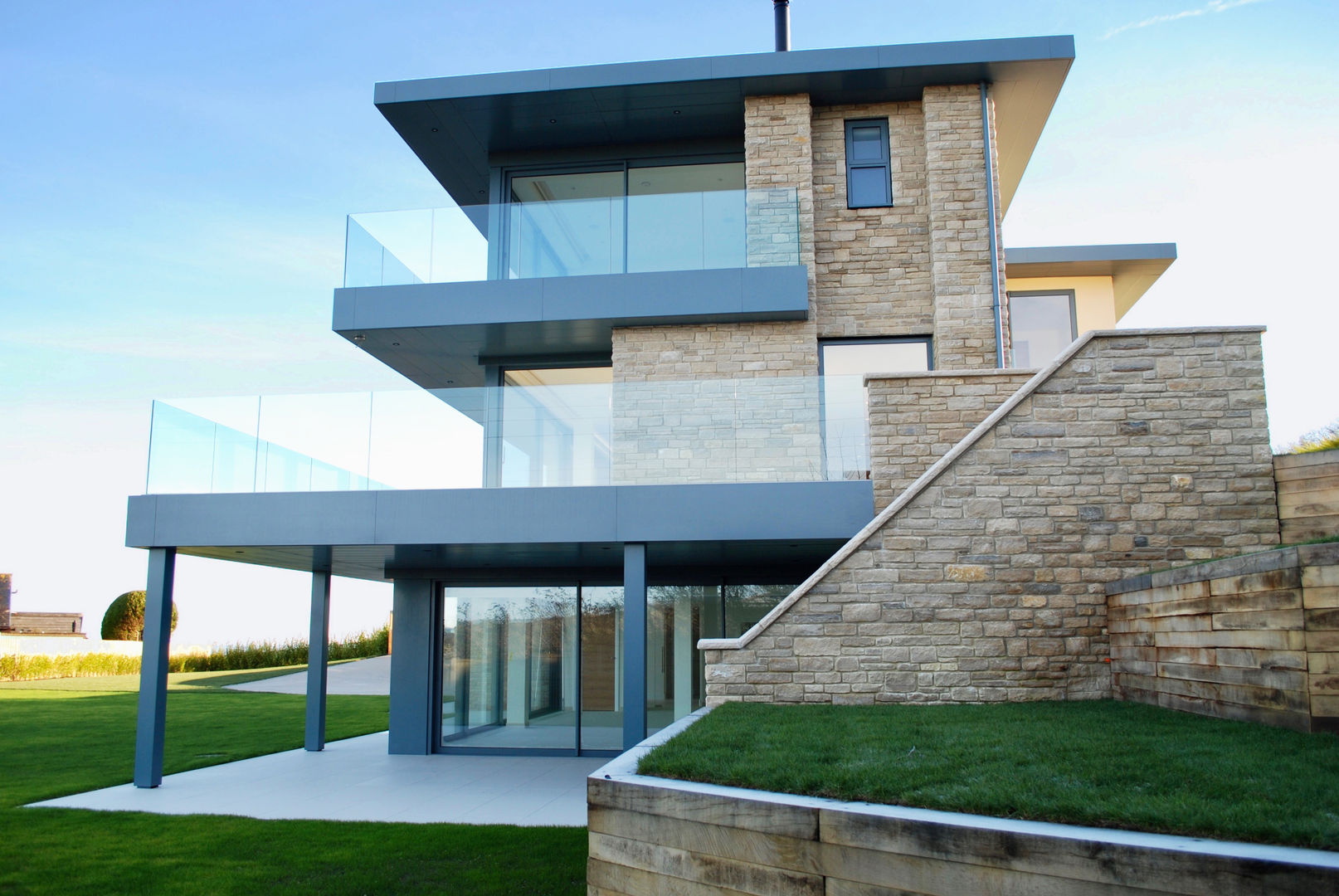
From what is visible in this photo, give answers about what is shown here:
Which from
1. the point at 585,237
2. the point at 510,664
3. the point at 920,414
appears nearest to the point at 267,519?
the point at 510,664

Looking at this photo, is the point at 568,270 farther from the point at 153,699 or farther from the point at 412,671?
the point at 153,699

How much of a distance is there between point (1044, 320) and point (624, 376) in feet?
27.7

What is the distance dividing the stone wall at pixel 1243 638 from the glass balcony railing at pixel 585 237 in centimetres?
729

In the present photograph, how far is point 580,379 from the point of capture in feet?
49.7

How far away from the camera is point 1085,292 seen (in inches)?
688

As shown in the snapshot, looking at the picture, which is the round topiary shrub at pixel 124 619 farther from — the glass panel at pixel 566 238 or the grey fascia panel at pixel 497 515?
the grey fascia panel at pixel 497 515

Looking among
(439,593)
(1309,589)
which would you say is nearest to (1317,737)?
(1309,589)

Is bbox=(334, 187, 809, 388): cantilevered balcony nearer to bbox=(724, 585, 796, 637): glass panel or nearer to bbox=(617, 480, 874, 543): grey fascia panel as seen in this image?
bbox=(617, 480, 874, 543): grey fascia panel

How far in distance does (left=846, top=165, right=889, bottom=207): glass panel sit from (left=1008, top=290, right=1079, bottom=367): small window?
4.62 metres

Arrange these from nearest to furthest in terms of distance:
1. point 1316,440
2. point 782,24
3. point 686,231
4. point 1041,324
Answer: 1. point 1316,440
2. point 686,231
3. point 782,24
4. point 1041,324

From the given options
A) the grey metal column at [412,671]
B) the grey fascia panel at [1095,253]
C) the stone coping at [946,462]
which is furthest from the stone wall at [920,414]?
the grey metal column at [412,671]

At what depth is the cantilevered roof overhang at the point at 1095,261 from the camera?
16.7 m

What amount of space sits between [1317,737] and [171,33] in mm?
28664

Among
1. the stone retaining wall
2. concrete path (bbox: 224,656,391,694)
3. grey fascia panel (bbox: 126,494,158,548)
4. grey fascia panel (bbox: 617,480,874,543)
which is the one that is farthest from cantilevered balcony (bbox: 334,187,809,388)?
concrete path (bbox: 224,656,391,694)
